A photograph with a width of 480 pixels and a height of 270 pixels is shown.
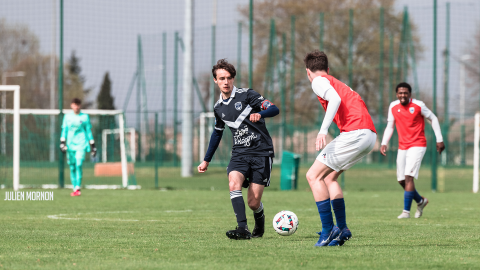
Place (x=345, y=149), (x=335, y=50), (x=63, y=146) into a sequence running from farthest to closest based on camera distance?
(x=335, y=50), (x=63, y=146), (x=345, y=149)

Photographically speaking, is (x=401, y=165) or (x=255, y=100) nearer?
(x=255, y=100)

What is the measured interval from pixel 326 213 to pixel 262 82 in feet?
81.7

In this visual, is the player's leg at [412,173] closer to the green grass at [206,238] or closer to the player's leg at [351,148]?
the green grass at [206,238]

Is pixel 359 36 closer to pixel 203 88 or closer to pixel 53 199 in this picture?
pixel 203 88

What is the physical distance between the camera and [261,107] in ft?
23.6

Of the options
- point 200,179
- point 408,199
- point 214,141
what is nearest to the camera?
point 214,141

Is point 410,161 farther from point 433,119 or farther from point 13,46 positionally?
point 13,46

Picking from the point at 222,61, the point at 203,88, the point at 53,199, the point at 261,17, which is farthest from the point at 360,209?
the point at 261,17

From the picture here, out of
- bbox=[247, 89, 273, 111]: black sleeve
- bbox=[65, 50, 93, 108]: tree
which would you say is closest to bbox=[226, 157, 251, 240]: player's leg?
bbox=[247, 89, 273, 111]: black sleeve

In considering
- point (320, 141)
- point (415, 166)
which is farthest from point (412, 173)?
point (320, 141)

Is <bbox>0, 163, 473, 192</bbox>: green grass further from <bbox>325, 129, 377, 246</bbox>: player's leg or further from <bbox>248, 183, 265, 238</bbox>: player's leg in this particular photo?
<bbox>325, 129, 377, 246</bbox>: player's leg

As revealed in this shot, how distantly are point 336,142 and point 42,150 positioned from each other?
15.7m

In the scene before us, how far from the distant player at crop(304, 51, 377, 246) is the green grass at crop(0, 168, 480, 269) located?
0.26 m

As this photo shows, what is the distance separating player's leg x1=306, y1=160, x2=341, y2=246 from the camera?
6.38 m
